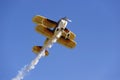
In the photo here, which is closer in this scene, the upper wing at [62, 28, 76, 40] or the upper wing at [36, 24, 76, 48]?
the upper wing at [36, 24, 76, 48]

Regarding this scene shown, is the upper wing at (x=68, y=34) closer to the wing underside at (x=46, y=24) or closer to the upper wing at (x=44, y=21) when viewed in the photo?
the wing underside at (x=46, y=24)

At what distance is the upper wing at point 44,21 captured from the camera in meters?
102

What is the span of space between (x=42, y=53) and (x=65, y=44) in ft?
21.2

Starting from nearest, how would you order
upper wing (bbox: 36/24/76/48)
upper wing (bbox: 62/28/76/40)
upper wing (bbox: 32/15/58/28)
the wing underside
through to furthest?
upper wing (bbox: 36/24/76/48), upper wing (bbox: 62/28/76/40), the wing underside, upper wing (bbox: 32/15/58/28)

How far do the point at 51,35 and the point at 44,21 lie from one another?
434 centimetres

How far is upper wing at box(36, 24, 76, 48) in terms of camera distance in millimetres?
99500

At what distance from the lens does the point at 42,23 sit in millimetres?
102000

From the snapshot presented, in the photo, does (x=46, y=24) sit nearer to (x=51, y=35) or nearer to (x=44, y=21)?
(x=44, y=21)

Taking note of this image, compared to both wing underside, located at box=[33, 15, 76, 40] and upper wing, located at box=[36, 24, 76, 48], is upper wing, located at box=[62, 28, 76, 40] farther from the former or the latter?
upper wing, located at box=[36, 24, 76, 48]

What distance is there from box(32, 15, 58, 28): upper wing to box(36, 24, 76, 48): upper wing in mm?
2631

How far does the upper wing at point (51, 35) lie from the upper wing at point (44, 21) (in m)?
2.63

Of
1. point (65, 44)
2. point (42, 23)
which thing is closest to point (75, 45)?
point (65, 44)

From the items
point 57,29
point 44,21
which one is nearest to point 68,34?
point 57,29

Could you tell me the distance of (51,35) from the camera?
330ft
